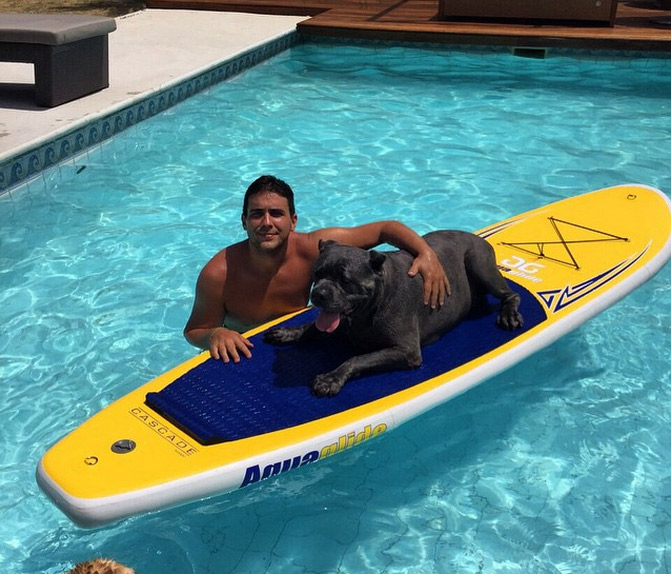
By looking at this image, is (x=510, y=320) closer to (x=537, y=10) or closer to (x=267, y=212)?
(x=267, y=212)

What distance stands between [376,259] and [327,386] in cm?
63

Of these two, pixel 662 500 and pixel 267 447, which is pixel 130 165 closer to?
pixel 267 447

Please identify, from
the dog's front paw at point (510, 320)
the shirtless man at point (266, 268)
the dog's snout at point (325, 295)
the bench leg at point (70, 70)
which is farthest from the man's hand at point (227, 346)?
the bench leg at point (70, 70)

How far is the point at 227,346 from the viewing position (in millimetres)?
4254

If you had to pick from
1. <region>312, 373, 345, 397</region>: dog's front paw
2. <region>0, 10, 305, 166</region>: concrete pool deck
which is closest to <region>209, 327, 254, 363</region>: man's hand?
<region>312, 373, 345, 397</region>: dog's front paw

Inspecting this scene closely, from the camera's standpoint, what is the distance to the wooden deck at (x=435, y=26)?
37.6 ft

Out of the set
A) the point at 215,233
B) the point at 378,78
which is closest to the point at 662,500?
the point at 215,233

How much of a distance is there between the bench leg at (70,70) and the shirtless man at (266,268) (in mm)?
4504

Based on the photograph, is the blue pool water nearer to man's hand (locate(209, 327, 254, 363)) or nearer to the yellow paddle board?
the yellow paddle board

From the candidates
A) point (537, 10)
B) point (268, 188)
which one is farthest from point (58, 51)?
point (537, 10)

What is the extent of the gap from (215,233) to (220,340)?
3.09 m

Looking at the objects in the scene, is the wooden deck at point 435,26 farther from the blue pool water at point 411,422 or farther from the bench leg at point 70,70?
the bench leg at point 70,70

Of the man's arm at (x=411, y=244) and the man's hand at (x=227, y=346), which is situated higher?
the man's arm at (x=411, y=244)

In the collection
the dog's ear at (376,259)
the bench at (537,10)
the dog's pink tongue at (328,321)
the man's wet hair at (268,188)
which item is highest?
the bench at (537,10)
